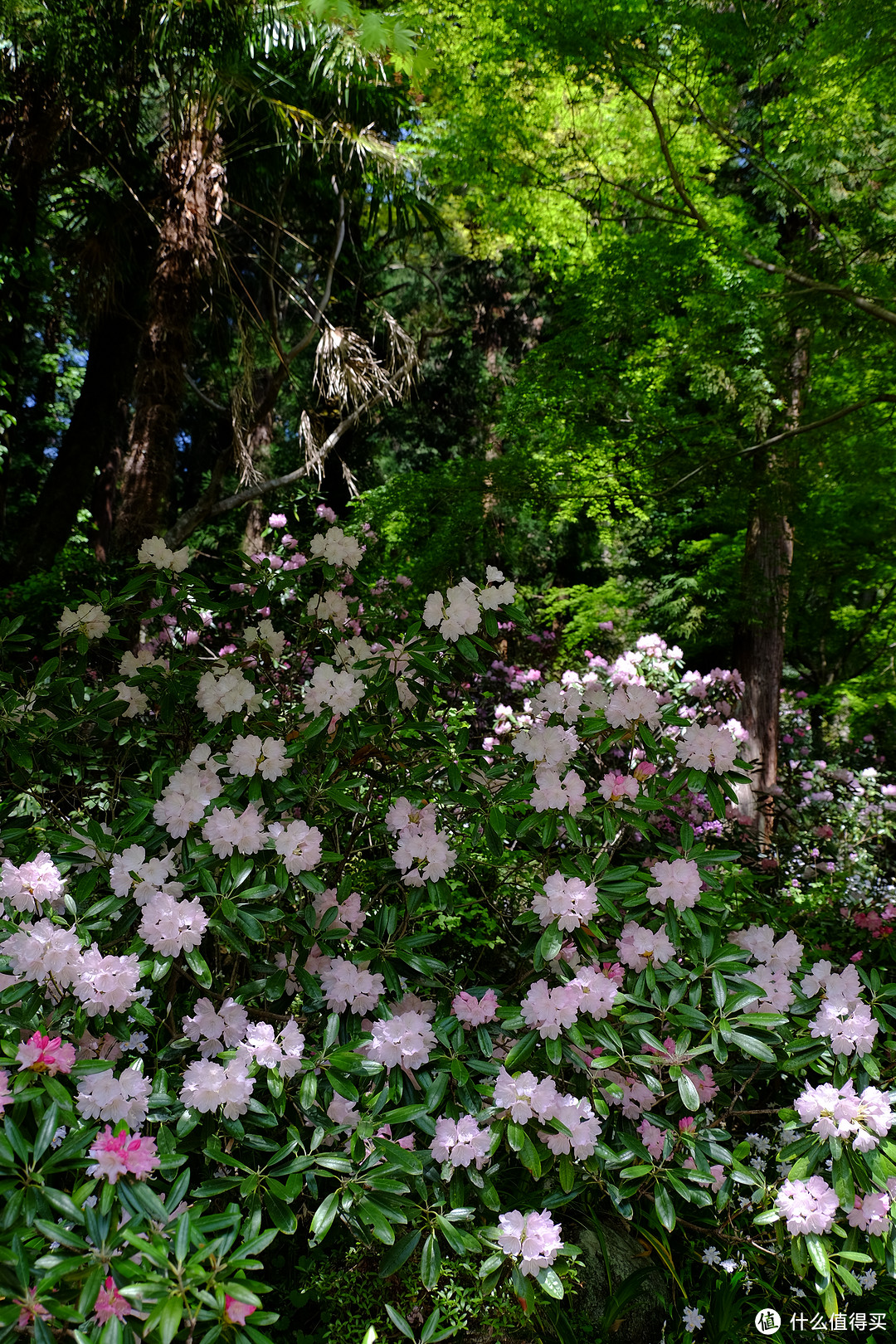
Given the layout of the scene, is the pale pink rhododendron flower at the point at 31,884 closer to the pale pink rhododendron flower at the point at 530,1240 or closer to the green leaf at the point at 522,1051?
the green leaf at the point at 522,1051

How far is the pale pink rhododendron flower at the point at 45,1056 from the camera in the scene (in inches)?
Answer: 56.0

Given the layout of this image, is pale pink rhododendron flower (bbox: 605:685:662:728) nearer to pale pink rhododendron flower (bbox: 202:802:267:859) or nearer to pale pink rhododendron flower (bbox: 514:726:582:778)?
pale pink rhododendron flower (bbox: 514:726:582:778)

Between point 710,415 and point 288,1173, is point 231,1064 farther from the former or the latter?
point 710,415

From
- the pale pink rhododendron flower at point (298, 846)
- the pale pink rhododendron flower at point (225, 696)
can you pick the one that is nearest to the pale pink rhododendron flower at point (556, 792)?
the pale pink rhododendron flower at point (298, 846)

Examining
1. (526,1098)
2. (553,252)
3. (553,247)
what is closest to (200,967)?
(526,1098)

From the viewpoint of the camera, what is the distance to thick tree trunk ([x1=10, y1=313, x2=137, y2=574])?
6.65 m

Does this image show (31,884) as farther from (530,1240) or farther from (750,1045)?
(750,1045)

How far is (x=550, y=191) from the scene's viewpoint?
4.80m

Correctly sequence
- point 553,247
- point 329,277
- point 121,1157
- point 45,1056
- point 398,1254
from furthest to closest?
point 329,277 → point 553,247 → point 398,1254 → point 45,1056 → point 121,1157

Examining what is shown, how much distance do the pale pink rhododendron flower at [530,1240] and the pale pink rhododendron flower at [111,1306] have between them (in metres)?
0.68

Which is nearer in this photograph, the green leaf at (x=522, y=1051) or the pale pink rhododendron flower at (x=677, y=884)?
the green leaf at (x=522, y=1051)

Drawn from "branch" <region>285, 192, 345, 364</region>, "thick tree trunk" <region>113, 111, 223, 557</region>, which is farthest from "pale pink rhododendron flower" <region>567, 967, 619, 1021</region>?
"branch" <region>285, 192, 345, 364</region>

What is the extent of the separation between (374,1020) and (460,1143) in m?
0.40

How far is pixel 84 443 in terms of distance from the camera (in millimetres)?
6875
